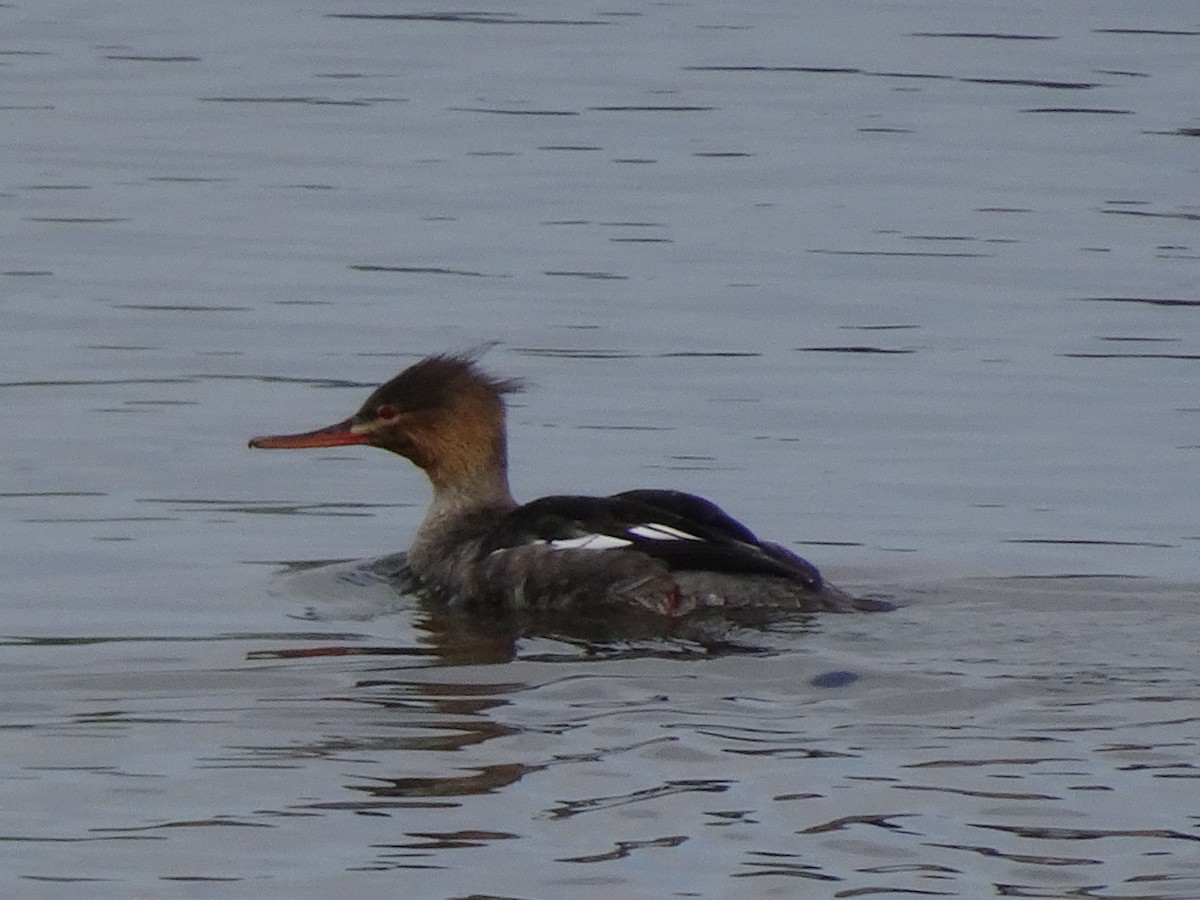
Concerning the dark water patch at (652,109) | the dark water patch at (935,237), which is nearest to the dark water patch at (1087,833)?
the dark water patch at (935,237)

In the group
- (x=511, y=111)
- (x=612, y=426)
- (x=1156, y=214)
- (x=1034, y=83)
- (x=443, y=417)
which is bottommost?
(x=612, y=426)

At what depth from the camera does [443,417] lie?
11.0 meters

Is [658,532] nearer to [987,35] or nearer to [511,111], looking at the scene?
[511,111]

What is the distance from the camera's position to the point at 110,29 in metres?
23.3

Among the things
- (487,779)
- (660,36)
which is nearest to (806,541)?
(487,779)

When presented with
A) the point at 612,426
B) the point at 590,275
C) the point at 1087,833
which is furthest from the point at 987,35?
the point at 1087,833

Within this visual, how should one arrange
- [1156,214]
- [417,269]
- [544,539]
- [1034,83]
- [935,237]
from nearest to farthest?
[544,539] < [417,269] < [935,237] < [1156,214] < [1034,83]

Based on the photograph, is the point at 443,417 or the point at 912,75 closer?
the point at 443,417

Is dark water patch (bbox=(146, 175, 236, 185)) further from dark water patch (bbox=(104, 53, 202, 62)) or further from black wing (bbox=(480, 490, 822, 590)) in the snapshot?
black wing (bbox=(480, 490, 822, 590))

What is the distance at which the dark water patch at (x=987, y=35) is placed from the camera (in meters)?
22.6

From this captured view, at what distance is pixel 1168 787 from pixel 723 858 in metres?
1.27

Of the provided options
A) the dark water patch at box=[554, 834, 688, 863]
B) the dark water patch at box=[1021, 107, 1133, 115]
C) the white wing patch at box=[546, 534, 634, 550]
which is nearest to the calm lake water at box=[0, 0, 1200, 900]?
the dark water patch at box=[554, 834, 688, 863]

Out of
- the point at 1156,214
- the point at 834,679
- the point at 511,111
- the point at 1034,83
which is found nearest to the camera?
the point at 834,679

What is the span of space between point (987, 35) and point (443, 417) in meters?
12.9
